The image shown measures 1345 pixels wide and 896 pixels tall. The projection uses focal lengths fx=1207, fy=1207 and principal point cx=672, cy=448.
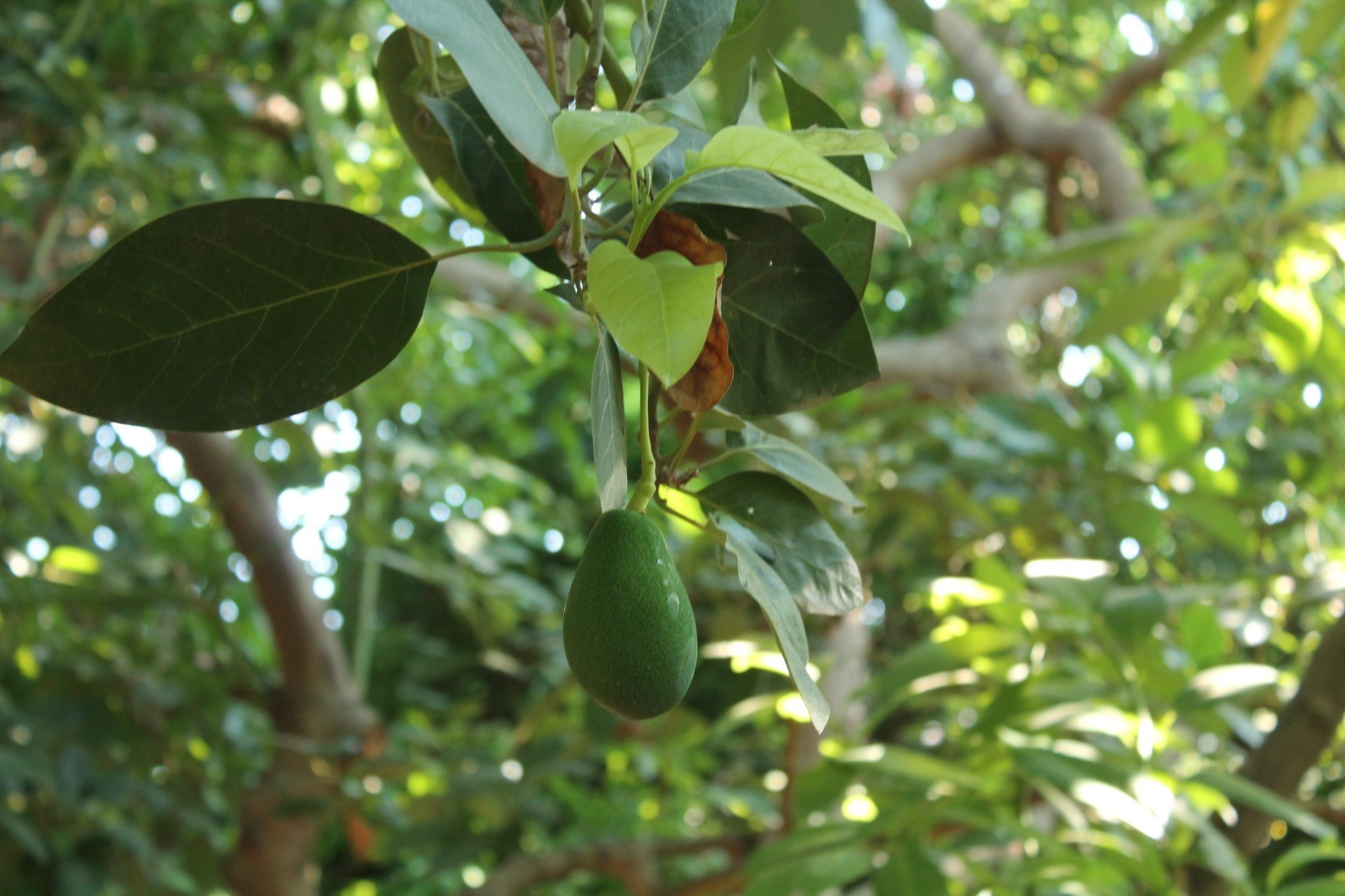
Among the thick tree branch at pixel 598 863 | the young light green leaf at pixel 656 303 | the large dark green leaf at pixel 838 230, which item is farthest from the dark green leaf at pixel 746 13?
the thick tree branch at pixel 598 863

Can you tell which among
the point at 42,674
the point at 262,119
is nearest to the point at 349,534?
the point at 42,674

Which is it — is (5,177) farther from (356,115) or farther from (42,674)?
(42,674)

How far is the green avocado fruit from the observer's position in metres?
0.27

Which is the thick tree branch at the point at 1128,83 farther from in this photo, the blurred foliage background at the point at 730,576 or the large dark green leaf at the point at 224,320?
the large dark green leaf at the point at 224,320

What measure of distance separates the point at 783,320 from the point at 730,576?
0.79 m

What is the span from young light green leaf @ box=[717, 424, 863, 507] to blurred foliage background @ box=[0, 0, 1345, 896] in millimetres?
231

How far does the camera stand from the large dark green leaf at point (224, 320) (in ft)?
0.93

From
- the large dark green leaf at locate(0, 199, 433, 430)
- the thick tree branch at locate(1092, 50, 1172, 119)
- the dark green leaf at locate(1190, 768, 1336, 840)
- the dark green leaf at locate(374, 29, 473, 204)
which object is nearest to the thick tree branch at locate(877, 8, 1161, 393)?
the thick tree branch at locate(1092, 50, 1172, 119)

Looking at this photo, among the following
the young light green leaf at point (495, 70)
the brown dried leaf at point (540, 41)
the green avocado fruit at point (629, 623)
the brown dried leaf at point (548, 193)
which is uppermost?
the young light green leaf at point (495, 70)

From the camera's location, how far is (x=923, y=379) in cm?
177

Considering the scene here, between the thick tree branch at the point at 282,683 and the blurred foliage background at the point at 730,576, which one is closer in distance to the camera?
the blurred foliage background at the point at 730,576

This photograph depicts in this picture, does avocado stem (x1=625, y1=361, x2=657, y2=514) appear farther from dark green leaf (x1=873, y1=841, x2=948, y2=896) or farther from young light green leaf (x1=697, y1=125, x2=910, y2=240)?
dark green leaf (x1=873, y1=841, x2=948, y2=896)

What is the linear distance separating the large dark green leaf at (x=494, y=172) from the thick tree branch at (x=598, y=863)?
1108 millimetres

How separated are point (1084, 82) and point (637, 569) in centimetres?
339
